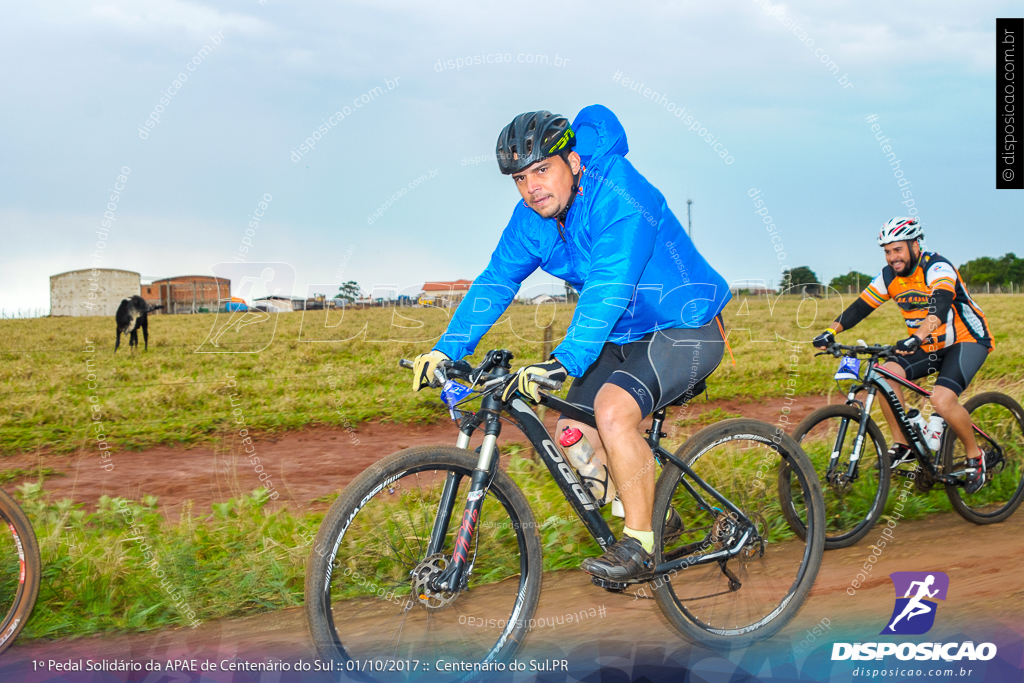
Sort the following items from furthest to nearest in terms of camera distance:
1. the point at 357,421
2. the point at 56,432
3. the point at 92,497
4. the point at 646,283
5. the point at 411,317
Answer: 1. the point at 411,317
2. the point at 357,421
3. the point at 56,432
4. the point at 92,497
5. the point at 646,283

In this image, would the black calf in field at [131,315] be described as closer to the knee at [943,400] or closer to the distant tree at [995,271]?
the knee at [943,400]

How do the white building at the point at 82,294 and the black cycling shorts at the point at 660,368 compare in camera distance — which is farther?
the white building at the point at 82,294

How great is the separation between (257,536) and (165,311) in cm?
3062

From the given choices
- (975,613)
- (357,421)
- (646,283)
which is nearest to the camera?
(646,283)

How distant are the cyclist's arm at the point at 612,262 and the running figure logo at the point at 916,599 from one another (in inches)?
85.0

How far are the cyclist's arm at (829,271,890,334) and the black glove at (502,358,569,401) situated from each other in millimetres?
3408

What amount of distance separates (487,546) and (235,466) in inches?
171

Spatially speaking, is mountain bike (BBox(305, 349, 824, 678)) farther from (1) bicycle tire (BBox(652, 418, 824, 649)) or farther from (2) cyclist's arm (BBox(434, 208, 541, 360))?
(2) cyclist's arm (BBox(434, 208, 541, 360))

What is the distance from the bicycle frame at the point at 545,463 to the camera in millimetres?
2875

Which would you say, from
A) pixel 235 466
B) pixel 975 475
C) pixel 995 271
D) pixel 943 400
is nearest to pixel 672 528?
pixel 943 400

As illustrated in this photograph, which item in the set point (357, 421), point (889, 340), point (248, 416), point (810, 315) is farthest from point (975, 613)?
point (810, 315)

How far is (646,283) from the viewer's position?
3.37 metres

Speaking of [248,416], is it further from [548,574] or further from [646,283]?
[646,283]

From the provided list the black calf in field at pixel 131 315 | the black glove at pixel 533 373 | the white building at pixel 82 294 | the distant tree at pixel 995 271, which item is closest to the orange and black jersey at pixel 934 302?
the black glove at pixel 533 373
